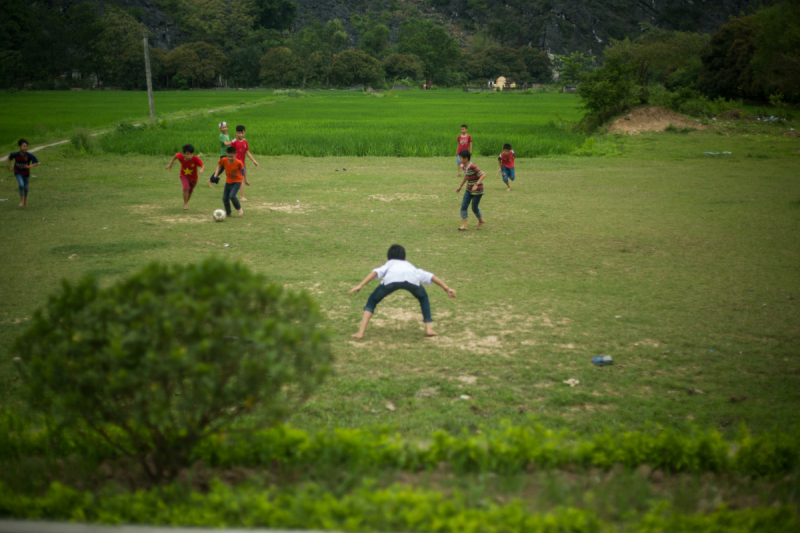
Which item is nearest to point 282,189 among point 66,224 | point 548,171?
point 66,224

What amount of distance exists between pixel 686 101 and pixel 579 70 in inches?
258

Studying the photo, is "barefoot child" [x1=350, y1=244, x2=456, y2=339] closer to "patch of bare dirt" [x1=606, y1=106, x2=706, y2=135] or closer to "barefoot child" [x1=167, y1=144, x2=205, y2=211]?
"barefoot child" [x1=167, y1=144, x2=205, y2=211]

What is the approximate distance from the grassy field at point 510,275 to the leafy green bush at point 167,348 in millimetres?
1328

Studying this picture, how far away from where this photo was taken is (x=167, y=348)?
3.17 m

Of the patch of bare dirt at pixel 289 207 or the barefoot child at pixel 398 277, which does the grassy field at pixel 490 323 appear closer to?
the patch of bare dirt at pixel 289 207

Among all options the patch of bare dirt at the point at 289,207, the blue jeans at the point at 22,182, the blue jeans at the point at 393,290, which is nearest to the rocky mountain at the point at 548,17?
the patch of bare dirt at the point at 289,207

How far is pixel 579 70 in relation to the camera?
103 ft

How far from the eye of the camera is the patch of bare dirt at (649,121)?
28.8 metres

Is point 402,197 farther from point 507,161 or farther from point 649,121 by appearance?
point 649,121

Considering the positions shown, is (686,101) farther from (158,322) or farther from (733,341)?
(158,322)

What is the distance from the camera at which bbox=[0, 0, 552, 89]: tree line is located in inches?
3140

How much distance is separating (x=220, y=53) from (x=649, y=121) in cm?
8323

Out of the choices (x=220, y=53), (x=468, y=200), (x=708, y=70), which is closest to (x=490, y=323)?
(x=468, y=200)

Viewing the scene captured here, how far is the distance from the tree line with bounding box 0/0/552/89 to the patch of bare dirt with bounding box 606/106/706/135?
236 ft
